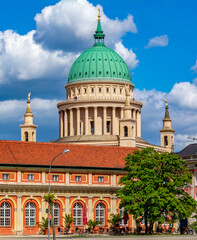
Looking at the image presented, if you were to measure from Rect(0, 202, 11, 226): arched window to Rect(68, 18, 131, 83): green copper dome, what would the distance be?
→ 65401 millimetres

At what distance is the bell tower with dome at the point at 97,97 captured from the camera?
558 ft

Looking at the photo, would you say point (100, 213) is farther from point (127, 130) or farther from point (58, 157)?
point (127, 130)

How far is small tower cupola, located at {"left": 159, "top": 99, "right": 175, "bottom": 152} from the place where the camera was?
172 m

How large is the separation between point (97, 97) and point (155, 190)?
69.6m

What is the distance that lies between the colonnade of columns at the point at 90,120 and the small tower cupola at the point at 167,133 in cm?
623

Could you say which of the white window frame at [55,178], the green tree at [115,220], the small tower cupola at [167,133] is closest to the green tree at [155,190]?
the green tree at [115,220]

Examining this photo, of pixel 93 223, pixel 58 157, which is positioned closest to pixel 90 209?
pixel 93 223

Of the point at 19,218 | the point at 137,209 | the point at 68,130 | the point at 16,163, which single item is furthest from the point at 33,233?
the point at 68,130

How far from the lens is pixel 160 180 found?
102750 millimetres

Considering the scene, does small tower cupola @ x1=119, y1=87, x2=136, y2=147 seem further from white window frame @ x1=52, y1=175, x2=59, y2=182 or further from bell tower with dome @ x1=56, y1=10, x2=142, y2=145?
white window frame @ x1=52, y1=175, x2=59, y2=182

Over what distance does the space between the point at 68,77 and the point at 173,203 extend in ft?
274

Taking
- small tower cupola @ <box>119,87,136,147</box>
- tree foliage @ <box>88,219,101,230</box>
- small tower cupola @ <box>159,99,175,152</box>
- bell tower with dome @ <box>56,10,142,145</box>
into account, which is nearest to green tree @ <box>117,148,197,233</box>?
tree foliage @ <box>88,219,101,230</box>

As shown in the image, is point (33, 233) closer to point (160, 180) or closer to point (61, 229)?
point (61, 229)

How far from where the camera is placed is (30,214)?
11269cm
